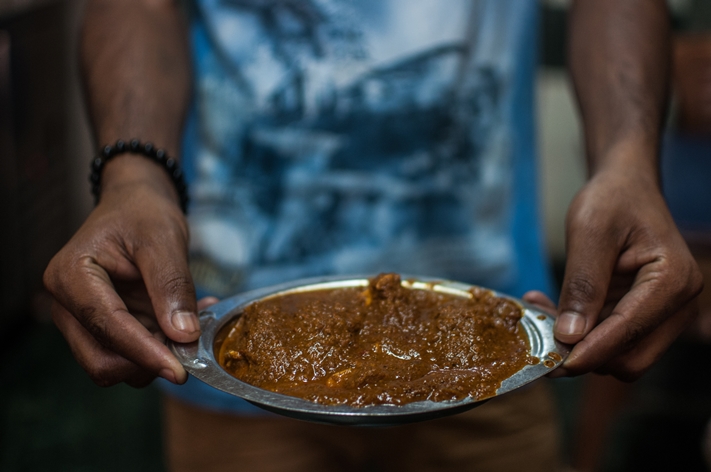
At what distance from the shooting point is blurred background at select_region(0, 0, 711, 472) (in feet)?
9.55

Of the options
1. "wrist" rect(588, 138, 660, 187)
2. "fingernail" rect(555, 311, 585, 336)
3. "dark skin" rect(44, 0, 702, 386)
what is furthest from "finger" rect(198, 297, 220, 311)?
"wrist" rect(588, 138, 660, 187)

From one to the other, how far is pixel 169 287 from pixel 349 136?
2.55ft

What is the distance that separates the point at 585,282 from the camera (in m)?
1.13

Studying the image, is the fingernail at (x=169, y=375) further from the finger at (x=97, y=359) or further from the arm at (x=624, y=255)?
the arm at (x=624, y=255)

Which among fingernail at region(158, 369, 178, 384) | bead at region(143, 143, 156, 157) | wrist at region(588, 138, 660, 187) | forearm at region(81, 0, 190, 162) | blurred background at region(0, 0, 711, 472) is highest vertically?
forearm at region(81, 0, 190, 162)

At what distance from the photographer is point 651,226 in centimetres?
119

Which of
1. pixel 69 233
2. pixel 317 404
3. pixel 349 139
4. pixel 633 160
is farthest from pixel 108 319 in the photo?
pixel 69 233

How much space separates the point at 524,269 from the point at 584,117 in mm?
500

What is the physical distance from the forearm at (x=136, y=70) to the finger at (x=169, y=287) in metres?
Result: 0.43

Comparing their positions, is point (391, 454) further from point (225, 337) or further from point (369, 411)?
point (369, 411)

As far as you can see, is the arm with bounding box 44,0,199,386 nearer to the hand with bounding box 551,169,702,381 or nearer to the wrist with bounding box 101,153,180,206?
the wrist with bounding box 101,153,180,206

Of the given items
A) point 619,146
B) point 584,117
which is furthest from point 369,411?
point 584,117

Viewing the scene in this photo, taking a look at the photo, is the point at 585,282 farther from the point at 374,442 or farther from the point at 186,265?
the point at 374,442

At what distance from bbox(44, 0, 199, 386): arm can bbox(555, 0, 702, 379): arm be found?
676 millimetres
